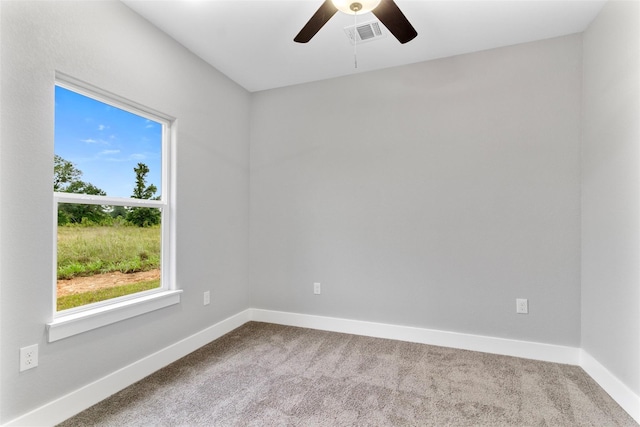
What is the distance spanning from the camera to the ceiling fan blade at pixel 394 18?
4.99 ft

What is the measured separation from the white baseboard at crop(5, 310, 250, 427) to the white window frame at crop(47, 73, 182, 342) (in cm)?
36

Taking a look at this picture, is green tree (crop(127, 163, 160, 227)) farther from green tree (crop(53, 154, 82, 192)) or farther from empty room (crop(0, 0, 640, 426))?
green tree (crop(53, 154, 82, 192))

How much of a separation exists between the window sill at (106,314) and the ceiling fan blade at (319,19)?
6.93 feet

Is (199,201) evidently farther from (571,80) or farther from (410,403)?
(571,80)

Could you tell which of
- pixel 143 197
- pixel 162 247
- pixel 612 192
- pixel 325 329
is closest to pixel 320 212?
pixel 325 329

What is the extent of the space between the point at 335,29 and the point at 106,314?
2.63m

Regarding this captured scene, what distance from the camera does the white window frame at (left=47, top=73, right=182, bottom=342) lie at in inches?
70.7

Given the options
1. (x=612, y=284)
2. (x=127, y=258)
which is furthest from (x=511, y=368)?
(x=127, y=258)

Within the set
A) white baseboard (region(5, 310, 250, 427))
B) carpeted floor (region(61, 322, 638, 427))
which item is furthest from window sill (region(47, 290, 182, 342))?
carpeted floor (region(61, 322, 638, 427))

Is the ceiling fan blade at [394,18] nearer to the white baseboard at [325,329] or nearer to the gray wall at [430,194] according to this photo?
the gray wall at [430,194]

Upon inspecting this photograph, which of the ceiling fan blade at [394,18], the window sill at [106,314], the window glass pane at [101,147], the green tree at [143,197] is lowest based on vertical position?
the window sill at [106,314]

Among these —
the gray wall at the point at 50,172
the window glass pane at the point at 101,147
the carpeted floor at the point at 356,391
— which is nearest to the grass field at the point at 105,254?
the gray wall at the point at 50,172

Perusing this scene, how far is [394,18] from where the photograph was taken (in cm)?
161

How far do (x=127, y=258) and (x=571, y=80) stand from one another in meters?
3.76
